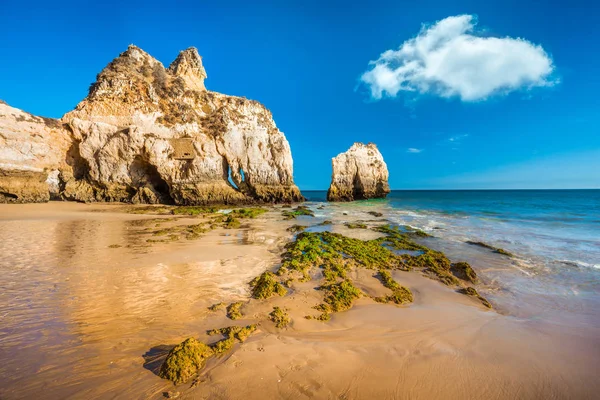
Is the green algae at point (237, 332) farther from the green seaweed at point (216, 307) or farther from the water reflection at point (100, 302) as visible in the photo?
the green seaweed at point (216, 307)

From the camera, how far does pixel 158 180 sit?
29562 millimetres

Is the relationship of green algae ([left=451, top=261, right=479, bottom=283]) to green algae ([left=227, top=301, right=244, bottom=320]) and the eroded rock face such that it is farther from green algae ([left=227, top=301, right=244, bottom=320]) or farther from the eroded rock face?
the eroded rock face

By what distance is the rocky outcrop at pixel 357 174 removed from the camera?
45469 millimetres

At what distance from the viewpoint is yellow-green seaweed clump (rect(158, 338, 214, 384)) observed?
2773 millimetres

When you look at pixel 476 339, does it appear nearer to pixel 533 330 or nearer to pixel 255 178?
pixel 533 330

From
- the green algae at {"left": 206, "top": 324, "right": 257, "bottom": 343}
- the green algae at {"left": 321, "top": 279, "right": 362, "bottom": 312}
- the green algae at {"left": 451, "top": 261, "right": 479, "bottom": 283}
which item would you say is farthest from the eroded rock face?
the green algae at {"left": 451, "top": 261, "right": 479, "bottom": 283}

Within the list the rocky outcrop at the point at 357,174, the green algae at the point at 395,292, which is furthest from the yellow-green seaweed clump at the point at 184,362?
the rocky outcrop at the point at 357,174

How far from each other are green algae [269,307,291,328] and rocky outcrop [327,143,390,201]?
41.2 meters

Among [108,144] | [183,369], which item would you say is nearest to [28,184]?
[108,144]

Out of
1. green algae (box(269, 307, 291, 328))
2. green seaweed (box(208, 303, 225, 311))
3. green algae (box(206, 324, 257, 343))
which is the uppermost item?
green algae (box(206, 324, 257, 343))

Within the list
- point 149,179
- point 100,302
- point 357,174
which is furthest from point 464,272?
point 357,174

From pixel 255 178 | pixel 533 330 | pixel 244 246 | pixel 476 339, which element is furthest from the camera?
pixel 255 178

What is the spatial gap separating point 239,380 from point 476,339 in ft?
12.8

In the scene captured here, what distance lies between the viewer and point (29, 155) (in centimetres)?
2453
